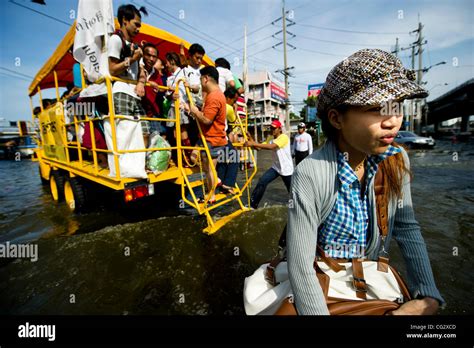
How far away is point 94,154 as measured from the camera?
3.48 metres

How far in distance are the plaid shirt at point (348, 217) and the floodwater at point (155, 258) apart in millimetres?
1434

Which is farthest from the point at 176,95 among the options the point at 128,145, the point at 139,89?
the point at 128,145

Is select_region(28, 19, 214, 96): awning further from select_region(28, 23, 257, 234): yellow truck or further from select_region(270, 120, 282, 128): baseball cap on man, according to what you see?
select_region(270, 120, 282, 128): baseball cap on man

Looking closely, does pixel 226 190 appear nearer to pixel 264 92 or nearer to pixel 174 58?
pixel 174 58

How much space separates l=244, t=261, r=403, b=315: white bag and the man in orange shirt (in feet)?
7.44

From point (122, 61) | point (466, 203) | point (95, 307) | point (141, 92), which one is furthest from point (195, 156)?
point (466, 203)

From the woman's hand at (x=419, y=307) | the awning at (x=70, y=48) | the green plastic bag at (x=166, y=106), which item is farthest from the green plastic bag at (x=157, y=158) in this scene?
the woman's hand at (x=419, y=307)

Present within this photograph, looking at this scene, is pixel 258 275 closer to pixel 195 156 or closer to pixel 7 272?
pixel 195 156

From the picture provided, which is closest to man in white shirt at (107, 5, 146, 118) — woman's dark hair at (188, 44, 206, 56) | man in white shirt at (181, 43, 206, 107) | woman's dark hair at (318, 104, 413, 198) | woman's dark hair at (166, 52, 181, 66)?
man in white shirt at (181, 43, 206, 107)

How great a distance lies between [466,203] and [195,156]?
5.58m

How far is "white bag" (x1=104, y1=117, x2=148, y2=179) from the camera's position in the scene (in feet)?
9.64

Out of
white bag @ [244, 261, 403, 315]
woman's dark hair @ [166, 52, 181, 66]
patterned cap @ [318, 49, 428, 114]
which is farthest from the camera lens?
woman's dark hair @ [166, 52, 181, 66]

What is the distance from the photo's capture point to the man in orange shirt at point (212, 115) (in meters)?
3.12

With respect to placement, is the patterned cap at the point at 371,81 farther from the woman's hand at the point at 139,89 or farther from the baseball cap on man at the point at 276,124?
the baseball cap on man at the point at 276,124
